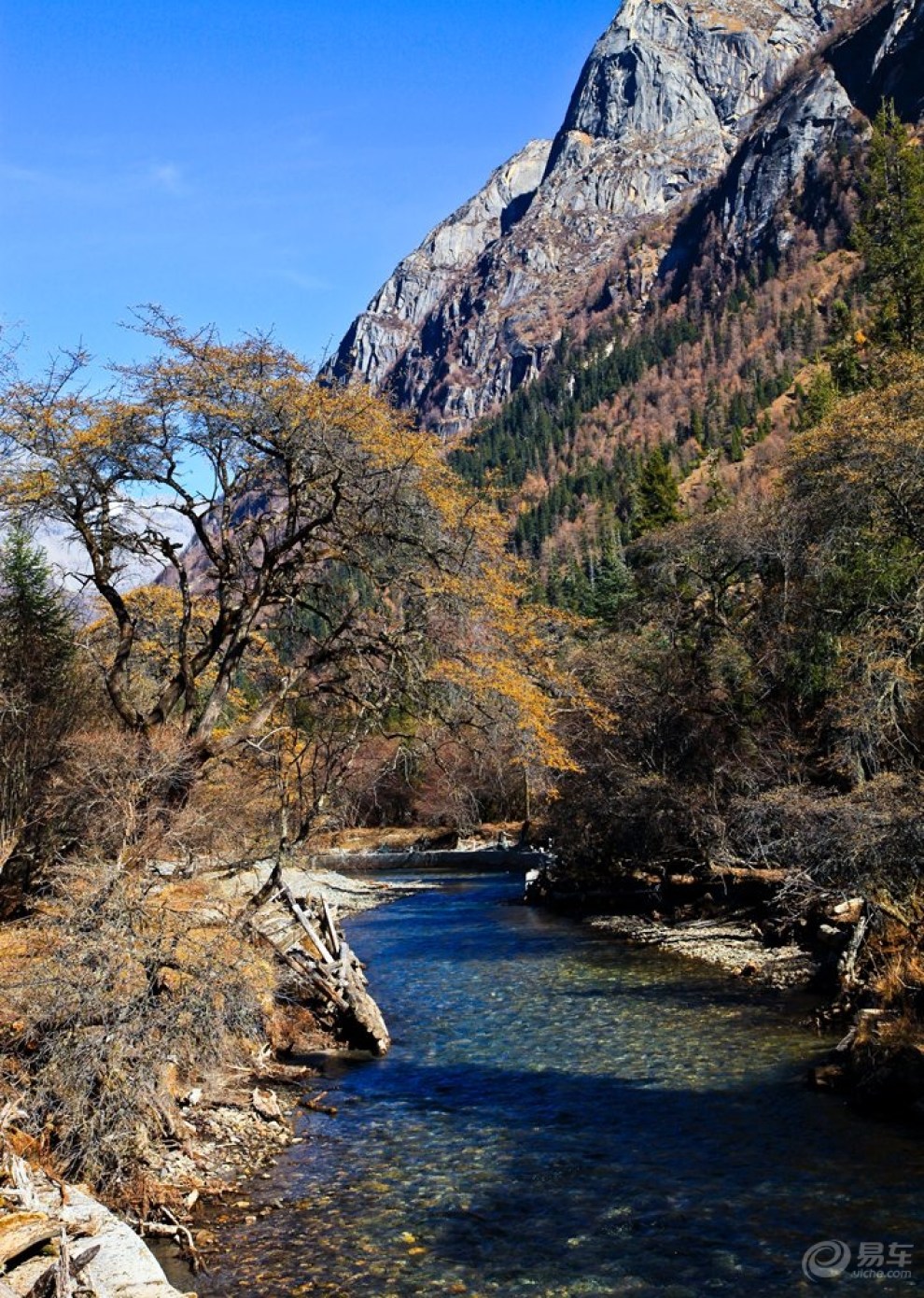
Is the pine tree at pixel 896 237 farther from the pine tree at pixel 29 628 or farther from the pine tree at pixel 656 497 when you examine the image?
the pine tree at pixel 29 628

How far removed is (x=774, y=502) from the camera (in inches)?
1144

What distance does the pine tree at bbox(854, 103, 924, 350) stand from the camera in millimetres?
36312

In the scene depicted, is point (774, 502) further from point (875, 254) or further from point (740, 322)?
point (740, 322)

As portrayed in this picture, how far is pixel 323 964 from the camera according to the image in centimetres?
1540

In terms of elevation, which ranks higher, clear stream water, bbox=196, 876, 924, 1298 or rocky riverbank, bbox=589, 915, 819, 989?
clear stream water, bbox=196, 876, 924, 1298

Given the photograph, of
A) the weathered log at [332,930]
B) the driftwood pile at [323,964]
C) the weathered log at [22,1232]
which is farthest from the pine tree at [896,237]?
the weathered log at [22,1232]

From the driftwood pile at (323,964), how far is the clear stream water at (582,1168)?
683 mm

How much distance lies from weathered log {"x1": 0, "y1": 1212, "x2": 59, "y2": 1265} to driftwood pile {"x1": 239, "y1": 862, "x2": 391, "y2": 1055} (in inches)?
305

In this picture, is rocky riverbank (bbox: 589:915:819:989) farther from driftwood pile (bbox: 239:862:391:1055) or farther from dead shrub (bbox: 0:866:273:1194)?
dead shrub (bbox: 0:866:273:1194)

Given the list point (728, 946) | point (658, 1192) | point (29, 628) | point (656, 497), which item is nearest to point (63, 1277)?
point (658, 1192)

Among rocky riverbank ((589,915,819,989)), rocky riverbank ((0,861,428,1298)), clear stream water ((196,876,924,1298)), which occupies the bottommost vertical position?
rocky riverbank ((589,915,819,989))

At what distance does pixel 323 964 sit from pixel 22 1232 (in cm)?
913

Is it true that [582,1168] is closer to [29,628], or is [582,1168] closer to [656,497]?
[29,628]

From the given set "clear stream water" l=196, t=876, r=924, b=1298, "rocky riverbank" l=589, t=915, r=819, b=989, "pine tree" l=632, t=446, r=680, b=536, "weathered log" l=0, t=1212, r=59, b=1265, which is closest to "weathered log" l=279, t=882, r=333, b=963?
"clear stream water" l=196, t=876, r=924, b=1298
